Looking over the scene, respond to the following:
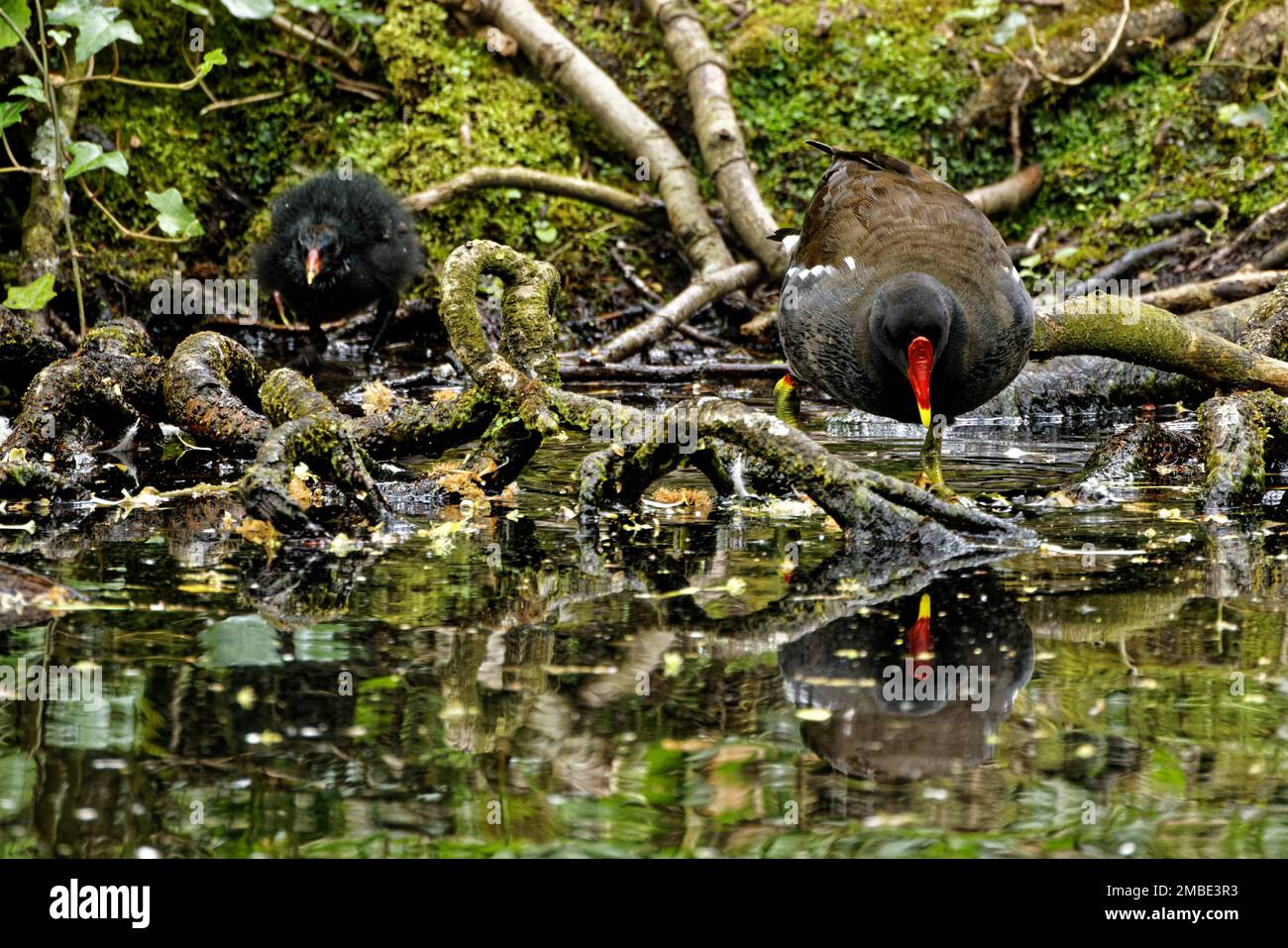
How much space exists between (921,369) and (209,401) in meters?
2.36

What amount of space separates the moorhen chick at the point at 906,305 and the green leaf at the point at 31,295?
9.66 feet

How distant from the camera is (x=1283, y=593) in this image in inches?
131

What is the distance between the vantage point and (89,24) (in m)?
5.71

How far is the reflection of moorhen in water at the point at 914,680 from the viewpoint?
2461 millimetres

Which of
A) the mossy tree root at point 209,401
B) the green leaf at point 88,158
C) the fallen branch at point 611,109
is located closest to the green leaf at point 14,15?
the green leaf at point 88,158

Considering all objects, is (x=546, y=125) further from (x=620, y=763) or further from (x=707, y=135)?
(x=620, y=763)

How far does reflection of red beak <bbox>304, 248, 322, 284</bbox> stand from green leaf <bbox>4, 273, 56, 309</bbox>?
4.26 ft

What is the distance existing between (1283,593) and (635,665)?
1.61 meters

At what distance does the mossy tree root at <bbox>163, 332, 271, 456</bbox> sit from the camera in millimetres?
4703

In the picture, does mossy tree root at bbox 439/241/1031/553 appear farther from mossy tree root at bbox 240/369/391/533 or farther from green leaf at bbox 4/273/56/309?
green leaf at bbox 4/273/56/309
